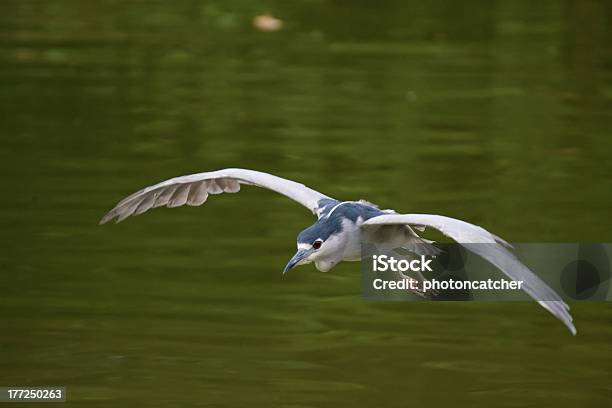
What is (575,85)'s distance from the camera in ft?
41.9

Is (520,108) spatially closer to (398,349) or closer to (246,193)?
(246,193)

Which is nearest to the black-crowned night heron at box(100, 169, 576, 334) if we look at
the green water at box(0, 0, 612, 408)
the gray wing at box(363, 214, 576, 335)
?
the gray wing at box(363, 214, 576, 335)

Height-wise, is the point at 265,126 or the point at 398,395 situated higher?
the point at 265,126

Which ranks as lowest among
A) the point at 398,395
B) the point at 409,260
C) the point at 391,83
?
the point at 398,395

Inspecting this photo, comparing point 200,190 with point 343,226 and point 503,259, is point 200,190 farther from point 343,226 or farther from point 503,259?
point 503,259

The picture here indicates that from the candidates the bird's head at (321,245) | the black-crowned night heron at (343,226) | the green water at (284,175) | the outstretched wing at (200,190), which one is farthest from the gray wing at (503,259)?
the green water at (284,175)

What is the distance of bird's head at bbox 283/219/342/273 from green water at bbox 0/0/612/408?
2.97 feet

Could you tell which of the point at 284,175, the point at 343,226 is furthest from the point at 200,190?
the point at 284,175

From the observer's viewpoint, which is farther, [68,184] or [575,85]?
[575,85]

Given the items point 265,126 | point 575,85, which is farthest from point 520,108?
point 265,126

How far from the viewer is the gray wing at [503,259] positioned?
4754 millimetres

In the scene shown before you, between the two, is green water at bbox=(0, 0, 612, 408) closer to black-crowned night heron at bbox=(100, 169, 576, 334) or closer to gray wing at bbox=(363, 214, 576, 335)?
black-crowned night heron at bbox=(100, 169, 576, 334)

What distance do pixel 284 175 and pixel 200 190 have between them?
3.16m

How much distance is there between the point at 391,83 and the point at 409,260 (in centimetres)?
659
